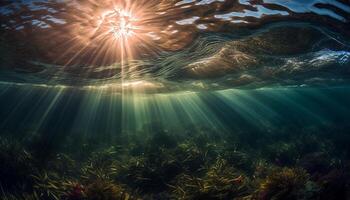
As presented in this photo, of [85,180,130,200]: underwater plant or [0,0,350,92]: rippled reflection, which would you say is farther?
[0,0,350,92]: rippled reflection

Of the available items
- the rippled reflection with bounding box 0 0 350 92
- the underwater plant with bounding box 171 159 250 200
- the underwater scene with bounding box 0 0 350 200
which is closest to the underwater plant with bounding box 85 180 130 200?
the underwater scene with bounding box 0 0 350 200

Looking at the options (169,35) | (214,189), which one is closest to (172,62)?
(169,35)

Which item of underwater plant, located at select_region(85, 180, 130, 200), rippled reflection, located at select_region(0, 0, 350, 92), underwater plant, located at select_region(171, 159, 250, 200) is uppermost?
rippled reflection, located at select_region(0, 0, 350, 92)

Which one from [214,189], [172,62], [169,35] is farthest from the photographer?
[172,62]

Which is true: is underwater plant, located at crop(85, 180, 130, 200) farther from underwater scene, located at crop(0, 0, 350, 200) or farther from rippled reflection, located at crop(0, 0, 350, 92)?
rippled reflection, located at crop(0, 0, 350, 92)

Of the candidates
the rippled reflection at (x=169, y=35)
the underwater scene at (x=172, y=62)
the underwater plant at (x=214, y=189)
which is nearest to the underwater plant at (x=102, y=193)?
the underwater scene at (x=172, y=62)

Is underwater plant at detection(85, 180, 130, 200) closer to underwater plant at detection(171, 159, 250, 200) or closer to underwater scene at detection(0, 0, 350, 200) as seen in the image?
underwater scene at detection(0, 0, 350, 200)

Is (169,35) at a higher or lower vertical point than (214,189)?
higher

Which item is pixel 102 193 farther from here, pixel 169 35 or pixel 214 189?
pixel 169 35

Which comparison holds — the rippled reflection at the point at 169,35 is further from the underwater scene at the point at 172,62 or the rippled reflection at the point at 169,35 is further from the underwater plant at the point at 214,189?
the underwater plant at the point at 214,189

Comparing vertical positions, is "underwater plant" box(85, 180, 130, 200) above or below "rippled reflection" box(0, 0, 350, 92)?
below

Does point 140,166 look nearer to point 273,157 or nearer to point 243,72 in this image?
point 273,157

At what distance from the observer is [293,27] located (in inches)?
436

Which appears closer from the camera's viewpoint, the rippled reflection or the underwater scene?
the underwater scene
